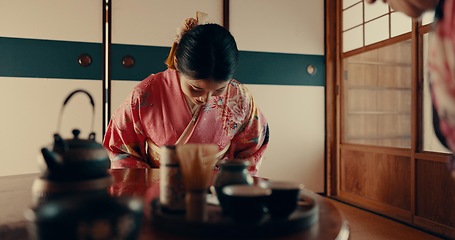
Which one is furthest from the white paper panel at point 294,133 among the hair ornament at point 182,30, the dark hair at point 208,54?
the dark hair at point 208,54

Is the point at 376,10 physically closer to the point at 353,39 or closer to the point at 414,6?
the point at 353,39

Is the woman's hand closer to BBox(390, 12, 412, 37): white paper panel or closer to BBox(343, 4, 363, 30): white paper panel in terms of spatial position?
BBox(390, 12, 412, 37): white paper panel

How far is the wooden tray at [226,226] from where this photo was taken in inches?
33.6

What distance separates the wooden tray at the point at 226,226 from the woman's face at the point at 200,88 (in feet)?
2.88

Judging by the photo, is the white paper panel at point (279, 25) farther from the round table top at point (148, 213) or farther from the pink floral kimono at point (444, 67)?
the pink floral kimono at point (444, 67)

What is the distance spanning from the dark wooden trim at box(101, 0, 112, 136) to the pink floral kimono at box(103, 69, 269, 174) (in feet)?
5.26

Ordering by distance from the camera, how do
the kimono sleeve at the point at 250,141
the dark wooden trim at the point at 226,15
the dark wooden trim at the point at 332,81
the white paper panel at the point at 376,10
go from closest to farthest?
1. the kimono sleeve at the point at 250,141
2. the white paper panel at the point at 376,10
3. the dark wooden trim at the point at 226,15
4. the dark wooden trim at the point at 332,81

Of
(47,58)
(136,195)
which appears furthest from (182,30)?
(47,58)

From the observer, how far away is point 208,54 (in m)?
1.66

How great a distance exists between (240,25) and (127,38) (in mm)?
1111

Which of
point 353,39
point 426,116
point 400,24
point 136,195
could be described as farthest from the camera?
point 353,39

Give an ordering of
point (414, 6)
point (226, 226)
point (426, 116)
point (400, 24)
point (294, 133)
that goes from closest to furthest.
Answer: point (226, 226)
point (414, 6)
point (426, 116)
point (400, 24)
point (294, 133)

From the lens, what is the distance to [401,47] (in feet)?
11.3

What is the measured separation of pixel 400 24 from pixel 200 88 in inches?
93.4
